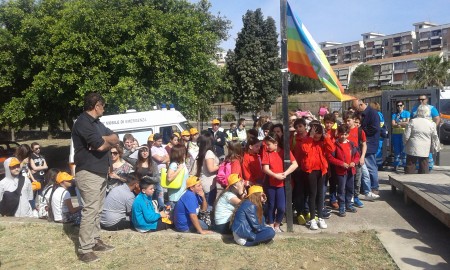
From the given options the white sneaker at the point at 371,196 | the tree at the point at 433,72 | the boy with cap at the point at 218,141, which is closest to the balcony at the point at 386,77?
the tree at the point at 433,72

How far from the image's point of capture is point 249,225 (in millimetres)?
5668

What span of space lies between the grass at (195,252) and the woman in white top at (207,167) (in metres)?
1.36

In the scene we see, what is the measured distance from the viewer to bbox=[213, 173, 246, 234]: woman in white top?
6094mm

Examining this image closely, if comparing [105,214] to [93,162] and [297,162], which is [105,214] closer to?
[93,162]

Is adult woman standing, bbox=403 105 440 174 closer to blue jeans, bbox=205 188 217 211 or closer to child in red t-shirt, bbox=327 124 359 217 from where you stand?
child in red t-shirt, bbox=327 124 359 217

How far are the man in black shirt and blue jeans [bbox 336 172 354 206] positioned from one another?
3873mm

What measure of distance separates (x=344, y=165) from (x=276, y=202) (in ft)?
4.67

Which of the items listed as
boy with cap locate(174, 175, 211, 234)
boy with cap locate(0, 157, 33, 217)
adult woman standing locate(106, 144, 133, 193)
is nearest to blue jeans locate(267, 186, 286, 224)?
boy with cap locate(174, 175, 211, 234)

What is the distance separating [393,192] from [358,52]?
137327mm

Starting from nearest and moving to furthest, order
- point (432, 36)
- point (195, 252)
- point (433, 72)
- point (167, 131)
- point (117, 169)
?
point (195, 252), point (117, 169), point (167, 131), point (433, 72), point (432, 36)

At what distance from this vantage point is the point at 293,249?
18.3ft

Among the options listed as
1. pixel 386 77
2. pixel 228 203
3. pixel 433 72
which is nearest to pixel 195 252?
pixel 228 203

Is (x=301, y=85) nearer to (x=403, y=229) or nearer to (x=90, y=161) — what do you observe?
(x=403, y=229)

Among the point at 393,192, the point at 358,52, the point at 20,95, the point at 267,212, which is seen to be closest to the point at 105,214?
the point at 267,212
